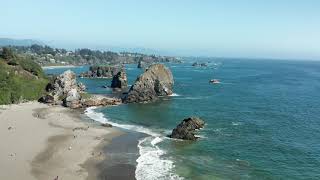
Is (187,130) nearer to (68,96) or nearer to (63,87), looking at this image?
(68,96)

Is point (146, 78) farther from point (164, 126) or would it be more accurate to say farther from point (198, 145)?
point (198, 145)

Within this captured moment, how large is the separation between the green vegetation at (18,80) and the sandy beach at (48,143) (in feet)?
26.9

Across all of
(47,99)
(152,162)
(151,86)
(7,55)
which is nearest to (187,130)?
(152,162)

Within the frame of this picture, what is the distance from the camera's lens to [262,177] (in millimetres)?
57594

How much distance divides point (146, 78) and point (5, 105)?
39.8 metres

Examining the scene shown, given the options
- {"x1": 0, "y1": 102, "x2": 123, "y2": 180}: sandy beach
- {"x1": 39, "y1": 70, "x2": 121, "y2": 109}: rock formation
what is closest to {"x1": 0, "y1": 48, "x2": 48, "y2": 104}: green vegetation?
{"x1": 39, "y1": 70, "x2": 121, "y2": 109}: rock formation

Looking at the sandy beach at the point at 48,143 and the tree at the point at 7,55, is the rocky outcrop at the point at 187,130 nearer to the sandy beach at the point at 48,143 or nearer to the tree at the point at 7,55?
the sandy beach at the point at 48,143

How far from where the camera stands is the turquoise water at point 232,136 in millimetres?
Result: 60344

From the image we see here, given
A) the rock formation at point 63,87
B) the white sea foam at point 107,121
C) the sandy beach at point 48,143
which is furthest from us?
the rock formation at point 63,87

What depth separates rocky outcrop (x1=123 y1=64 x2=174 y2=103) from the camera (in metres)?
122

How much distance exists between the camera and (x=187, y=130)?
7819cm

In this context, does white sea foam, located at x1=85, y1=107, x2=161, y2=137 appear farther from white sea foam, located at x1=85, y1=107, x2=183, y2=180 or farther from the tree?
the tree

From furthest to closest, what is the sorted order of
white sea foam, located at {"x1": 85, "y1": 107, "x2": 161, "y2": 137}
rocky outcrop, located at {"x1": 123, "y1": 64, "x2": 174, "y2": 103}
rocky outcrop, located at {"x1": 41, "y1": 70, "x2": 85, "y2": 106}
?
rocky outcrop, located at {"x1": 123, "y1": 64, "x2": 174, "y2": 103}, rocky outcrop, located at {"x1": 41, "y1": 70, "x2": 85, "y2": 106}, white sea foam, located at {"x1": 85, "y1": 107, "x2": 161, "y2": 137}

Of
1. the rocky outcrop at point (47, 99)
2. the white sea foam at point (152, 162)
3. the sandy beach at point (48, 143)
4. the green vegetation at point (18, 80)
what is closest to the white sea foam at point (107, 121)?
the white sea foam at point (152, 162)
